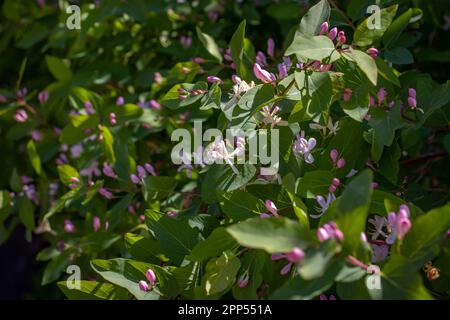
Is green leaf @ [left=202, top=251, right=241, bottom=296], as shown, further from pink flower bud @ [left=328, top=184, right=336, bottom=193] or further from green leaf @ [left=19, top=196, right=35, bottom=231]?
green leaf @ [left=19, top=196, right=35, bottom=231]

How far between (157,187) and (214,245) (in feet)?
2.07

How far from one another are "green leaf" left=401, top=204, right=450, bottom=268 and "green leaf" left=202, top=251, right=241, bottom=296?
433 millimetres

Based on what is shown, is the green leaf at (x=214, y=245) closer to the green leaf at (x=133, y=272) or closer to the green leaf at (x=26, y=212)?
the green leaf at (x=133, y=272)

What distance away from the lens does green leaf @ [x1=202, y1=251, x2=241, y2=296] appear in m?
1.51

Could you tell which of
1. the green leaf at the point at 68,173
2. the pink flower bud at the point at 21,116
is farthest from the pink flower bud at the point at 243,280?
the pink flower bud at the point at 21,116

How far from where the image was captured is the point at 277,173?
1.68 metres

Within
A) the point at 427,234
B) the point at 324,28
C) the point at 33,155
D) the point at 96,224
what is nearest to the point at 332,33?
the point at 324,28

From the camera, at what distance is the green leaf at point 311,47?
1.45 metres

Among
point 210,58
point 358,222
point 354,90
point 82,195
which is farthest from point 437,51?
point 358,222

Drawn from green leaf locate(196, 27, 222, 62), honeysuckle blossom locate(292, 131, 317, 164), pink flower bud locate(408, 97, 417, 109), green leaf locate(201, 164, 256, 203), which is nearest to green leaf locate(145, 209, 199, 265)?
green leaf locate(201, 164, 256, 203)

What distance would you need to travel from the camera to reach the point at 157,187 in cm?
208

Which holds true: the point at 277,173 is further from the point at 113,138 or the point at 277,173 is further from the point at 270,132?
the point at 113,138

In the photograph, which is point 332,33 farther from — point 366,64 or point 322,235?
point 322,235

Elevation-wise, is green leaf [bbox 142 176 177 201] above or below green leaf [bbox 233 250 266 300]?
→ below
